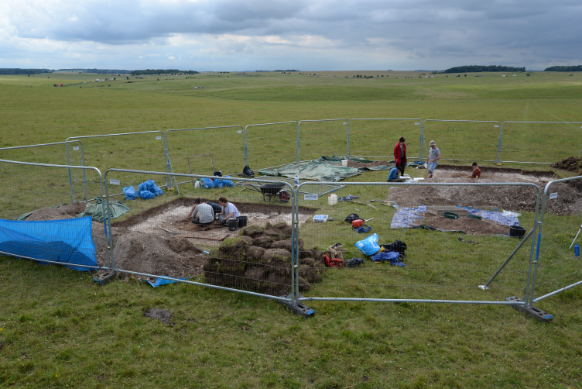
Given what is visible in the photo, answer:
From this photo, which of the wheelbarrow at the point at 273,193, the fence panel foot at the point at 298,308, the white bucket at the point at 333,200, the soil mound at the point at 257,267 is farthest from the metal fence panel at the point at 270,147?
the fence panel foot at the point at 298,308

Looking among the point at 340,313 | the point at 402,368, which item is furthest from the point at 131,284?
the point at 402,368

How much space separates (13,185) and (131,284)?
10269 millimetres

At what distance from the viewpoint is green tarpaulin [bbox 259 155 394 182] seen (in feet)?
59.4

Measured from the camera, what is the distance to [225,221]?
11.1 m

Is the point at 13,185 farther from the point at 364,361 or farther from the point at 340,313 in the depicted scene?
the point at 364,361

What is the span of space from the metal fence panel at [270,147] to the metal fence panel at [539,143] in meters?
11.6

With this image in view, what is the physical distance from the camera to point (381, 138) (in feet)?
98.6

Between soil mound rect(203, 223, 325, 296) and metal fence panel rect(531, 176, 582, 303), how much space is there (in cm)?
412

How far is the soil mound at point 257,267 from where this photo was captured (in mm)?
7555

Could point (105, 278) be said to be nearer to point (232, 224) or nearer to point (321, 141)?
point (232, 224)

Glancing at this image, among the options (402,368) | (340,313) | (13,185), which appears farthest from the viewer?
(13,185)

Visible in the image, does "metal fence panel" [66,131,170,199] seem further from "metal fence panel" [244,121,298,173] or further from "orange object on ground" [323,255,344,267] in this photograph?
"orange object on ground" [323,255,344,267]

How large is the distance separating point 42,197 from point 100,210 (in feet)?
11.7

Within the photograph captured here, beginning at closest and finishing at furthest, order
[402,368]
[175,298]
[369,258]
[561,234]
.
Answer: [402,368], [175,298], [369,258], [561,234]
